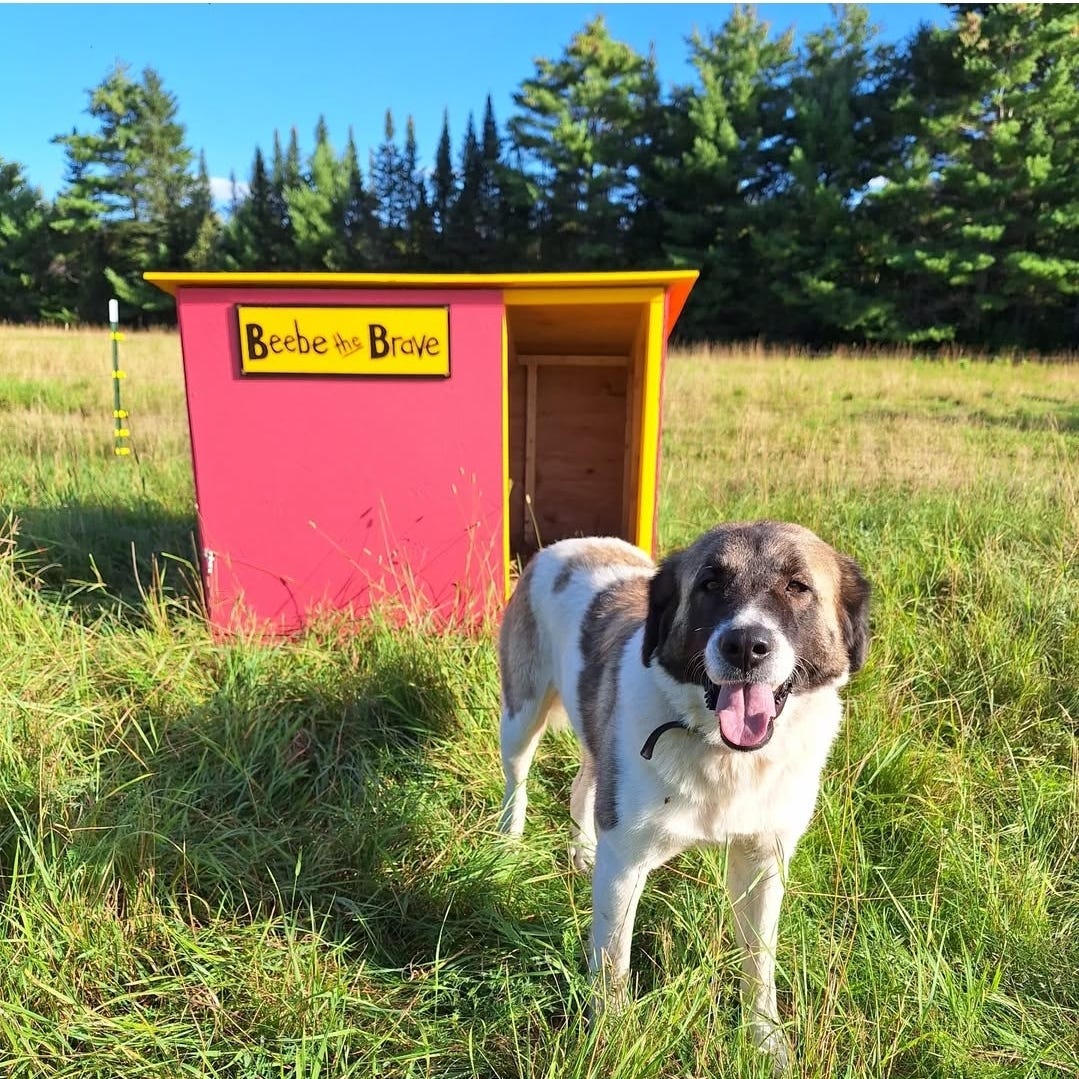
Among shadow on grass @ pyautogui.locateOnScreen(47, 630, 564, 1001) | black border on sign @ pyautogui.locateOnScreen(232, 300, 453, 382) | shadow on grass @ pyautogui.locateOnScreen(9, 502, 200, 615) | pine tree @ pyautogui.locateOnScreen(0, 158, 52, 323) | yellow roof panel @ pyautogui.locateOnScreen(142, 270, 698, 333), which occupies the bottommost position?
shadow on grass @ pyautogui.locateOnScreen(47, 630, 564, 1001)

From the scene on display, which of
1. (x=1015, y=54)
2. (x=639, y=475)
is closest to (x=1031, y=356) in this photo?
(x=1015, y=54)

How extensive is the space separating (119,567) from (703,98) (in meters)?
32.2

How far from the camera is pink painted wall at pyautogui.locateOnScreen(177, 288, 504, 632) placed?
12.8ft

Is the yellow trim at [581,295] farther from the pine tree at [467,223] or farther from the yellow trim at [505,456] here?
the pine tree at [467,223]

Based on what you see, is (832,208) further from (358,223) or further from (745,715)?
(745,715)

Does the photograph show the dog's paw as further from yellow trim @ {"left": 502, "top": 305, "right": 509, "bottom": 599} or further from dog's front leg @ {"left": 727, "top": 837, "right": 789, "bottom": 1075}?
yellow trim @ {"left": 502, "top": 305, "right": 509, "bottom": 599}

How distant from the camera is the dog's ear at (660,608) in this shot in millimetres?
2006

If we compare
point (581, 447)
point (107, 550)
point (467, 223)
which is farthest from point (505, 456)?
point (467, 223)

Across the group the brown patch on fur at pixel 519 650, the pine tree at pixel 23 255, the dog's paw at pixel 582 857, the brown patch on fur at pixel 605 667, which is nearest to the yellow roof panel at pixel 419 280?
the brown patch on fur at pixel 519 650

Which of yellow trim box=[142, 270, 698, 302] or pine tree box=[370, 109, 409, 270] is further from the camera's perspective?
pine tree box=[370, 109, 409, 270]

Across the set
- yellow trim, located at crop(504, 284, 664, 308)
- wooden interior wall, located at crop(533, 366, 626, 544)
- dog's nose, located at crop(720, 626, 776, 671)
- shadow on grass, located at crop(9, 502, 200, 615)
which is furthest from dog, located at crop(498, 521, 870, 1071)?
wooden interior wall, located at crop(533, 366, 626, 544)

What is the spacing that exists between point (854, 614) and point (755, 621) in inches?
18.4

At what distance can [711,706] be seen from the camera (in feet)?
5.99

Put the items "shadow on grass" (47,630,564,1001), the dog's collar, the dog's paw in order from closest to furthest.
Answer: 1. the dog's collar
2. "shadow on grass" (47,630,564,1001)
3. the dog's paw
